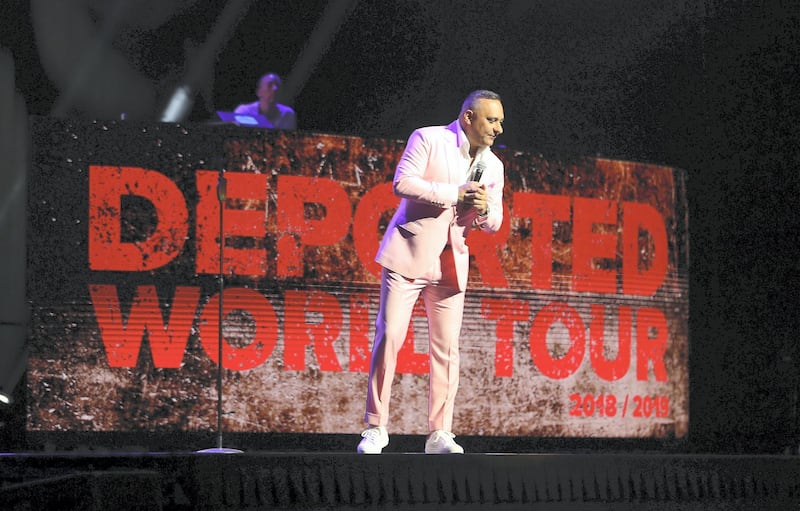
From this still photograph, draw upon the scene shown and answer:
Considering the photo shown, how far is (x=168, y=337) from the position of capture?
5.91 meters

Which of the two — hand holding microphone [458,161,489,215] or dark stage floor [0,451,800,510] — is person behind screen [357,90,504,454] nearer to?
hand holding microphone [458,161,489,215]

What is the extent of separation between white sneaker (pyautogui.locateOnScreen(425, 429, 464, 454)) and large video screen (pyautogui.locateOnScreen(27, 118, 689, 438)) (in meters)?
1.69

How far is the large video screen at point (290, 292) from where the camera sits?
19.2 ft

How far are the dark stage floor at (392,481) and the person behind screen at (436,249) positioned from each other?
39 cm

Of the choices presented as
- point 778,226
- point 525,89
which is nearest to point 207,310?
point 525,89

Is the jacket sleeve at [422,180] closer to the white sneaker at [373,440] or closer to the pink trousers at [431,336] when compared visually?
the pink trousers at [431,336]

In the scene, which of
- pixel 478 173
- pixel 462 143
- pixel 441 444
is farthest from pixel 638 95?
pixel 441 444

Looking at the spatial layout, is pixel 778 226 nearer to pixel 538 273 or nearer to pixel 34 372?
pixel 538 273

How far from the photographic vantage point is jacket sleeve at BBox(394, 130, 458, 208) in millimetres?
4090

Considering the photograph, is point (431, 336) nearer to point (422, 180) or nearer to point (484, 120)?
point (422, 180)

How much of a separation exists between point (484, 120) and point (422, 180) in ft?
1.13

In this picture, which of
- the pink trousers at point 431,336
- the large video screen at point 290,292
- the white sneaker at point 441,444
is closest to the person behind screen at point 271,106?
the large video screen at point 290,292

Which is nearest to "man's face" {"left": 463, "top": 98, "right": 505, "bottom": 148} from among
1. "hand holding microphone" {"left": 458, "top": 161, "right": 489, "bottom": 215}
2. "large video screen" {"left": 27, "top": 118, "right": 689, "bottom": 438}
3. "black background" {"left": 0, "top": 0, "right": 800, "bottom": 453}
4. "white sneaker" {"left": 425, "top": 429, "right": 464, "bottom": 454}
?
"hand holding microphone" {"left": 458, "top": 161, "right": 489, "bottom": 215}

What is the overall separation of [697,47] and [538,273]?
269cm
